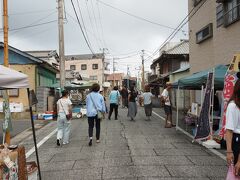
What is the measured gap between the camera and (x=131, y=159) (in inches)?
313

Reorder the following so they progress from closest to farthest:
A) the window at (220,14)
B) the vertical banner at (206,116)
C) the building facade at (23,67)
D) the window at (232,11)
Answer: the vertical banner at (206,116) → the window at (232,11) → the window at (220,14) → the building facade at (23,67)

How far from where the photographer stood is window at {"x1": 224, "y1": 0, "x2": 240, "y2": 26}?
44.9ft

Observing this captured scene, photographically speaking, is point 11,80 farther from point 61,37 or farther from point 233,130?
point 61,37

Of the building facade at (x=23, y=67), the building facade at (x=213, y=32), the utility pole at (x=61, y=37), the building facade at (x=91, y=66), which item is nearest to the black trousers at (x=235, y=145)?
the building facade at (x=213, y=32)

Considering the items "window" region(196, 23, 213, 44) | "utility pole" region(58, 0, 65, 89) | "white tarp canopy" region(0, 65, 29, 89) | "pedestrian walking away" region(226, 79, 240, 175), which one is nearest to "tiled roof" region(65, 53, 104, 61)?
"utility pole" region(58, 0, 65, 89)

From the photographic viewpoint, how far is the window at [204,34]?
17.4 m

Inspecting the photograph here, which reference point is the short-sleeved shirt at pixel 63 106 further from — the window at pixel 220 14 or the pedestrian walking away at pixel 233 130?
the window at pixel 220 14

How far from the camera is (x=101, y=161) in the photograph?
782 cm

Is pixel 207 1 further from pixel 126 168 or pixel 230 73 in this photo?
pixel 126 168

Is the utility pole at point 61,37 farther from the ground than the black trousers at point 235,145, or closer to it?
farther from the ground

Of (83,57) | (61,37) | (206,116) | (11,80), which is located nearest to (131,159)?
(206,116)

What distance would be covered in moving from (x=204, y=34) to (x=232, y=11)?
419 cm

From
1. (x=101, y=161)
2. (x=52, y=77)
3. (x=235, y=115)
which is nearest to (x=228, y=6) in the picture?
(x=101, y=161)

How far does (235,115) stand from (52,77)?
2886 cm
